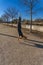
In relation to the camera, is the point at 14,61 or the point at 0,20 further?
the point at 0,20

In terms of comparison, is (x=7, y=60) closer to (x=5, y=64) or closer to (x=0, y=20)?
(x=5, y=64)

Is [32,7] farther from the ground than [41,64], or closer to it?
farther from the ground

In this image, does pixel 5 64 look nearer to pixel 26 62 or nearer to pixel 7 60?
pixel 7 60

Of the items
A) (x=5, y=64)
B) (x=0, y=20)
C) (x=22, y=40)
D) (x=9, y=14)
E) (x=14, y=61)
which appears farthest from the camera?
Result: (x=0, y=20)

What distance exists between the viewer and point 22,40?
1039 centimetres

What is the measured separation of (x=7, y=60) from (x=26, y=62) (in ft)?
2.71

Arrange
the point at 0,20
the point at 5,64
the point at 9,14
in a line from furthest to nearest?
the point at 0,20 → the point at 9,14 → the point at 5,64

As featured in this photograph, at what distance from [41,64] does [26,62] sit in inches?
24.5

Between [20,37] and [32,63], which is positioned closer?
[32,63]

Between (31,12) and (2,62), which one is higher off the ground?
(31,12)

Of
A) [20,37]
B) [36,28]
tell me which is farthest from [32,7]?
[20,37]

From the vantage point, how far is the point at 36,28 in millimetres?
23406

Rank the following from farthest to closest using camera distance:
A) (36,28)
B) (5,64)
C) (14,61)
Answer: (36,28) → (14,61) → (5,64)

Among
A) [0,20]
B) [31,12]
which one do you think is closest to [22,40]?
[31,12]
